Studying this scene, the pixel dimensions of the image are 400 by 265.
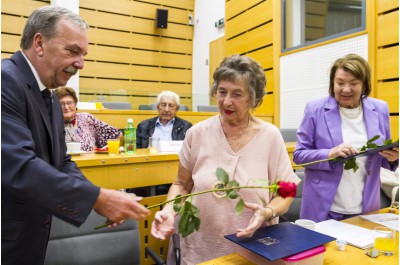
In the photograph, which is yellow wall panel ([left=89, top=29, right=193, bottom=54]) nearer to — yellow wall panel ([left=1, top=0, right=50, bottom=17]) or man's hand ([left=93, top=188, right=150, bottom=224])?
yellow wall panel ([left=1, top=0, right=50, bottom=17])

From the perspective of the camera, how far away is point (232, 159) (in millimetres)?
1493

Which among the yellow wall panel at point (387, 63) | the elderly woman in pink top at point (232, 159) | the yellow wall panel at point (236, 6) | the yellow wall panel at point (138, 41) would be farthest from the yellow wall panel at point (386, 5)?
the yellow wall panel at point (138, 41)

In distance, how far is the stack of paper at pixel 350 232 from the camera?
136cm

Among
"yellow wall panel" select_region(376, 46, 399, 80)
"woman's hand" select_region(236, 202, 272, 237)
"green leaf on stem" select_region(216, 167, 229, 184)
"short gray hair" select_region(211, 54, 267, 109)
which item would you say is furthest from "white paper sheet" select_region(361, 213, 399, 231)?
"yellow wall panel" select_region(376, 46, 399, 80)

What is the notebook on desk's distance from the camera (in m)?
1.08

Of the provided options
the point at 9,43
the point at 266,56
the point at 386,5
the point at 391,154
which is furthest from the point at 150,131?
the point at 9,43

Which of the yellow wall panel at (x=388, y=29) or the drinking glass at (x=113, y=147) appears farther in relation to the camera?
the yellow wall panel at (x=388, y=29)

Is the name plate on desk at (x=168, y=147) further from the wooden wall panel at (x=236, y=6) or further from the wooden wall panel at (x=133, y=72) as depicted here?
the wooden wall panel at (x=133, y=72)

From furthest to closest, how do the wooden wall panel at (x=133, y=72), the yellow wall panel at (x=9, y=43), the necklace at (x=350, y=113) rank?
the wooden wall panel at (x=133, y=72) < the yellow wall panel at (x=9, y=43) < the necklace at (x=350, y=113)

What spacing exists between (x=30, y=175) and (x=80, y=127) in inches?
100

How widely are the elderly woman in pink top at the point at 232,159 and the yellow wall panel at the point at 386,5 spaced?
12.0ft

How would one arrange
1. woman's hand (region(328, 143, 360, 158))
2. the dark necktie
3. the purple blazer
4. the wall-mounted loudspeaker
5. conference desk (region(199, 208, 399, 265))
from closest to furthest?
conference desk (region(199, 208, 399, 265)) < the dark necktie < woman's hand (region(328, 143, 360, 158)) < the purple blazer < the wall-mounted loudspeaker

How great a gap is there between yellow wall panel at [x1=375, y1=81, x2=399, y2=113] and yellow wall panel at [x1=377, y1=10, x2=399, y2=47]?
0.54 m

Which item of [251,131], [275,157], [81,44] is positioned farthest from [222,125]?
[81,44]
